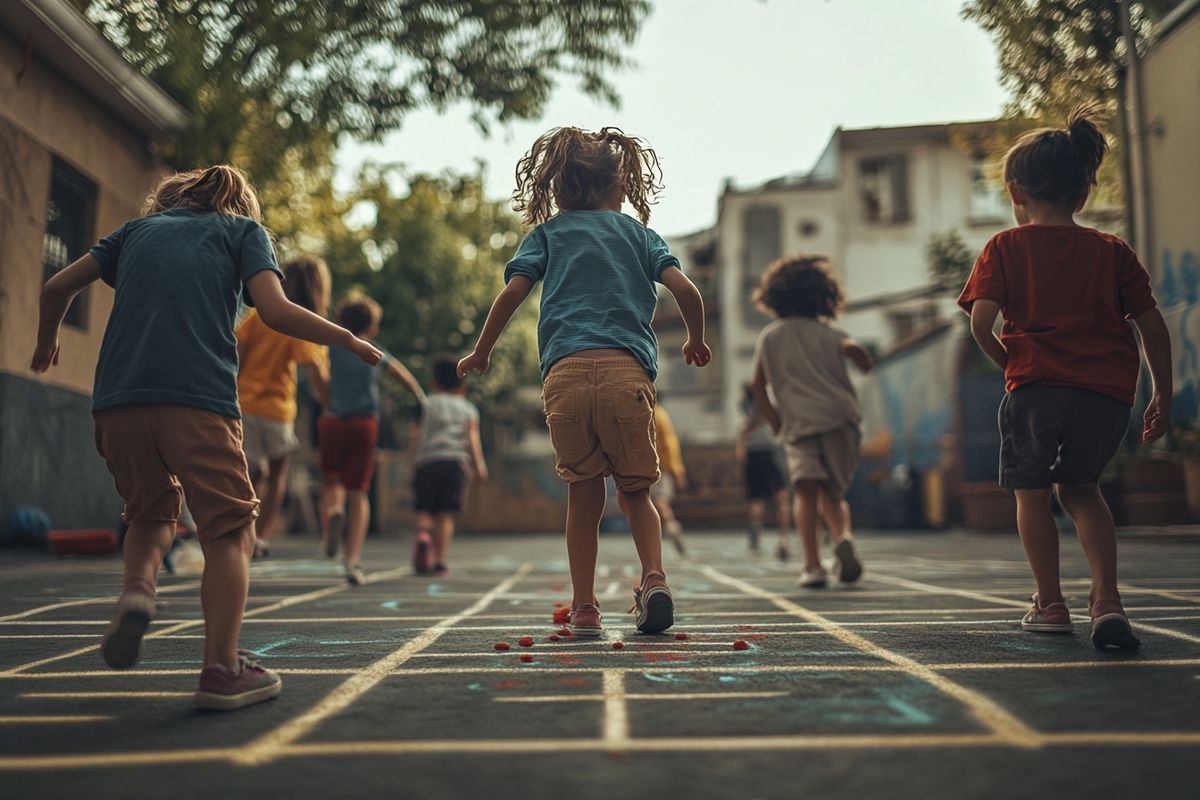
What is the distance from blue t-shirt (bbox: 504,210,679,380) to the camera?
392cm

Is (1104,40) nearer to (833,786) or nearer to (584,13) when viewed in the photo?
(584,13)

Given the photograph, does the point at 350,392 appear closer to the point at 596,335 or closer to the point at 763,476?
the point at 596,335

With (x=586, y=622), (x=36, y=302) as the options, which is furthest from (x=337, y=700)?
(x=36, y=302)

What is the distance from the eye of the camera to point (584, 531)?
3.99m

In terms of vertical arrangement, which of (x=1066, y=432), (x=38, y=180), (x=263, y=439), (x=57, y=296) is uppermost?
(x=38, y=180)

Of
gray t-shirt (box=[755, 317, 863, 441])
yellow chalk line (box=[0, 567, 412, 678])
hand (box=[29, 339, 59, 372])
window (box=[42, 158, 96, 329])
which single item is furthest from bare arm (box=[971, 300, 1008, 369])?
window (box=[42, 158, 96, 329])

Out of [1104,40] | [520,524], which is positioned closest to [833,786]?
[1104,40]

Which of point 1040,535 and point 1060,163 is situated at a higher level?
point 1060,163

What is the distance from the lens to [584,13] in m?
12.2

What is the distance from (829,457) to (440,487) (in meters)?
3.08

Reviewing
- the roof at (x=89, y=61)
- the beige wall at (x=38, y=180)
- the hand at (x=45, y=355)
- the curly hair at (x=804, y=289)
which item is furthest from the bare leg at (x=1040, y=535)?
the roof at (x=89, y=61)

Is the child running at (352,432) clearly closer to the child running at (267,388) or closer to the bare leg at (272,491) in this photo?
the child running at (267,388)

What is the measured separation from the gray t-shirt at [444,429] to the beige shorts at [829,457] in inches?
115

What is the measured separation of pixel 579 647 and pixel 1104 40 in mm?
10280
